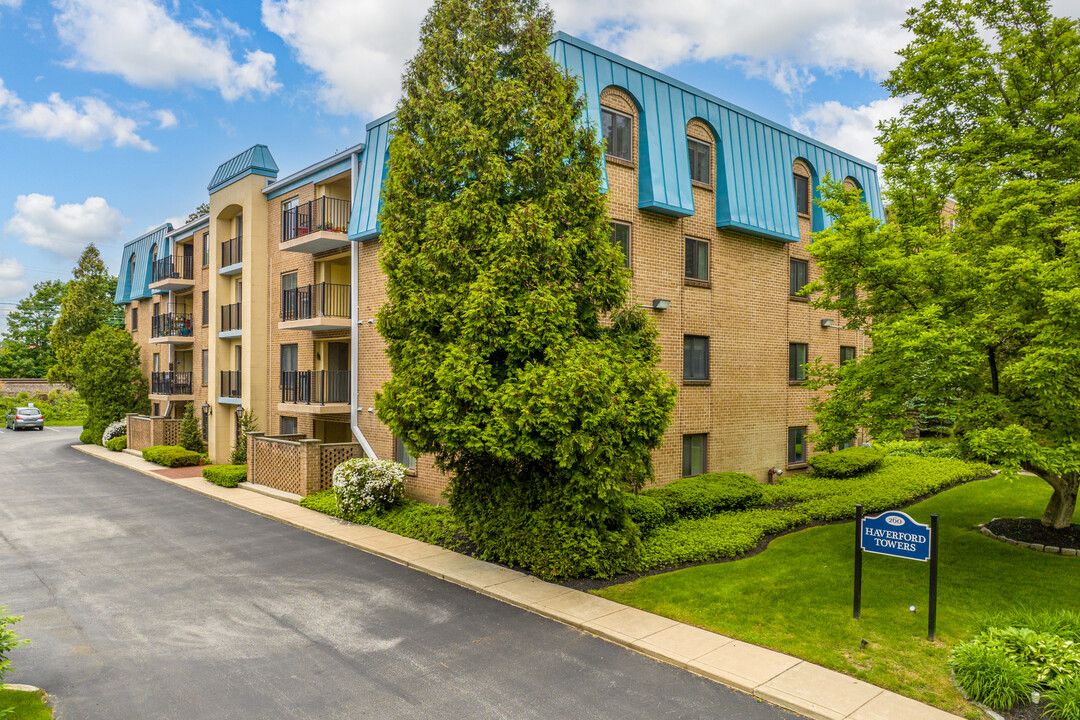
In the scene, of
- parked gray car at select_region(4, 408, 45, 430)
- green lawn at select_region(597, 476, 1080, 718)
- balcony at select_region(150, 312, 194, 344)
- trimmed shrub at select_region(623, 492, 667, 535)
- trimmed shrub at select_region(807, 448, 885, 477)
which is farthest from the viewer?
parked gray car at select_region(4, 408, 45, 430)

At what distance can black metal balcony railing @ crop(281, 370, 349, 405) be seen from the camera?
816 inches

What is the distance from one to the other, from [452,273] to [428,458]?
7.68 meters

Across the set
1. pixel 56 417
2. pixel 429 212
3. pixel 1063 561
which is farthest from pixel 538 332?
pixel 56 417

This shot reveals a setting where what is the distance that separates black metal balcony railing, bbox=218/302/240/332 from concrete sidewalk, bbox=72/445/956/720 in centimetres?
1472

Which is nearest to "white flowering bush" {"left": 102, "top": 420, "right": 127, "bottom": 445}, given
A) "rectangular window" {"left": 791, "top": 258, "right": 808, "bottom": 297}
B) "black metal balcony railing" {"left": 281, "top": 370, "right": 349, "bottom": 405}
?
"black metal balcony railing" {"left": 281, "top": 370, "right": 349, "bottom": 405}

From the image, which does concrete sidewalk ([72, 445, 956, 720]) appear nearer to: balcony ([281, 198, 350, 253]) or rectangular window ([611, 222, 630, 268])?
rectangular window ([611, 222, 630, 268])

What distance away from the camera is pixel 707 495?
611 inches

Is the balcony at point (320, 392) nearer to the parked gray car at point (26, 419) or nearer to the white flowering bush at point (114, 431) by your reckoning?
the white flowering bush at point (114, 431)

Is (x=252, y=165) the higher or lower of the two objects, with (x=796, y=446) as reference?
higher

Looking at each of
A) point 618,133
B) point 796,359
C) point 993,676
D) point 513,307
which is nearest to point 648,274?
point 618,133

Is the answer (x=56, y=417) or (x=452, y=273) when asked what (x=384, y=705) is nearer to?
(x=452, y=273)

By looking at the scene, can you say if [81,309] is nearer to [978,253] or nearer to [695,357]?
[695,357]

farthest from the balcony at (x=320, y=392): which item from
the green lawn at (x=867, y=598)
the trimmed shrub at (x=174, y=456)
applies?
the green lawn at (x=867, y=598)

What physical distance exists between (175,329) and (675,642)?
30824 millimetres
